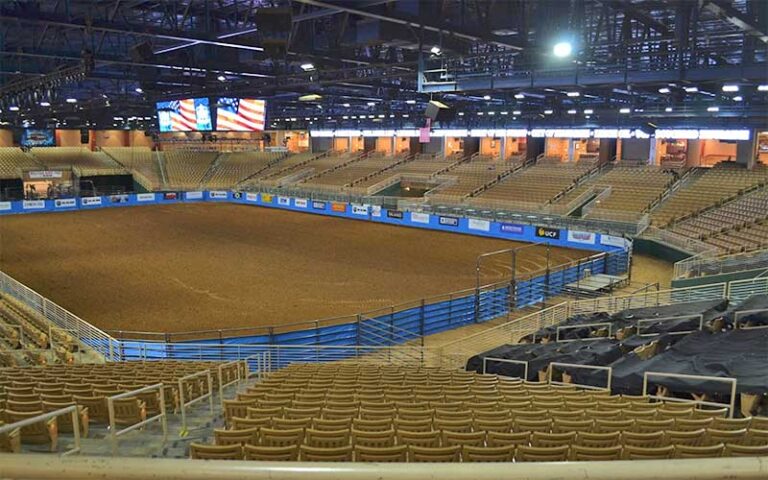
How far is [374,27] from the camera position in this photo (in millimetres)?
16734

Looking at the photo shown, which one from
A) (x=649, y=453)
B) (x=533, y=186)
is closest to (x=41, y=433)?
(x=649, y=453)

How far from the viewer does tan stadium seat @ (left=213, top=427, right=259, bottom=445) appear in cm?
561

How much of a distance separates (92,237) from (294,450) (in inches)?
1400

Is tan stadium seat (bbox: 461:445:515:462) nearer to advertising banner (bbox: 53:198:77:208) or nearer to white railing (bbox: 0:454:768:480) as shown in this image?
white railing (bbox: 0:454:768:480)

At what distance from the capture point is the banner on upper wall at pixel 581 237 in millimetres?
31812

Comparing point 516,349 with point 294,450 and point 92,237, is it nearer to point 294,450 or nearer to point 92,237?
point 294,450

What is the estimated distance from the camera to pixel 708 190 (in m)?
35.9

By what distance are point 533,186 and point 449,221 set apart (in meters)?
9.57

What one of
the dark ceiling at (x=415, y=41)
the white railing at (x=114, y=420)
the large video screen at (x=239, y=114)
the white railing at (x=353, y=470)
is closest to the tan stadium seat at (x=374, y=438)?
the white railing at (x=114, y=420)

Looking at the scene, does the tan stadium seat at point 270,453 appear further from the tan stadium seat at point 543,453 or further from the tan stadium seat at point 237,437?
the tan stadium seat at point 543,453

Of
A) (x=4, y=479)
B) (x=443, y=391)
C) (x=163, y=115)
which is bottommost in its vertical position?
(x=443, y=391)

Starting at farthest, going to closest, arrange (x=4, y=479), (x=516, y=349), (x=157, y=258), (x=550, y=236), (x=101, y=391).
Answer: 1. (x=550, y=236)
2. (x=157, y=258)
3. (x=516, y=349)
4. (x=101, y=391)
5. (x=4, y=479)

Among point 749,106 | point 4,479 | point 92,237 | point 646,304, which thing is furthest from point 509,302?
point 92,237

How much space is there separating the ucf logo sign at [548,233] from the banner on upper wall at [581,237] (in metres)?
0.96
